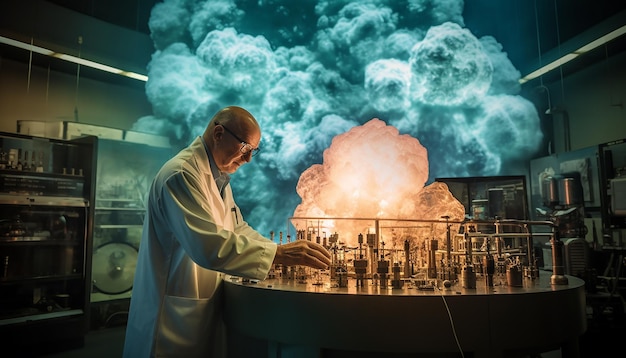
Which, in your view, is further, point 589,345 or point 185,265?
point 589,345

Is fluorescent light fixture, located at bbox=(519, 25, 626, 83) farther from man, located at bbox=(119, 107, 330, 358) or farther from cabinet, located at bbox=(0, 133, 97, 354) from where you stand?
cabinet, located at bbox=(0, 133, 97, 354)

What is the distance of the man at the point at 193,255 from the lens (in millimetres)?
2143

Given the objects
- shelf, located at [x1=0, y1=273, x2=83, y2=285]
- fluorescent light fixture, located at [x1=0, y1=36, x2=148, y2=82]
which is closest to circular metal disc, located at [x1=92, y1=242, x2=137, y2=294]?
shelf, located at [x1=0, y1=273, x2=83, y2=285]

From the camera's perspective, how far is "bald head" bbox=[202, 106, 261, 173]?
8.41ft

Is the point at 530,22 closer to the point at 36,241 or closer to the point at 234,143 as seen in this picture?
the point at 234,143

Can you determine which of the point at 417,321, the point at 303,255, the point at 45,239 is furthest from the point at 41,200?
the point at 417,321

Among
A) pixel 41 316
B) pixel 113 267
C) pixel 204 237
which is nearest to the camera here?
pixel 204 237

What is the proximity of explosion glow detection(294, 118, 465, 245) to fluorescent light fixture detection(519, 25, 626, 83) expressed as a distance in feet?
15.1

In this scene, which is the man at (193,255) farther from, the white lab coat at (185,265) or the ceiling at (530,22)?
the ceiling at (530,22)

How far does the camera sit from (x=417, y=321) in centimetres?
190

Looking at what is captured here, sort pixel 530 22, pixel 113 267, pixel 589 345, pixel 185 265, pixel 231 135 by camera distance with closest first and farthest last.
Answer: pixel 185 265, pixel 231 135, pixel 589 345, pixel 113 267, pixel 530 22

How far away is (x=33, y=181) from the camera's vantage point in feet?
17.7

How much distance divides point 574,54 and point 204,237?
23.8ft

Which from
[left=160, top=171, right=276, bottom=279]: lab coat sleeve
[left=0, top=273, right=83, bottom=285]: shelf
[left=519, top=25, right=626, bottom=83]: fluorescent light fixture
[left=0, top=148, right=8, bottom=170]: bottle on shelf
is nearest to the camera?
[left=160, top=171, right=276, bottom=279]: lab coat sleeve
